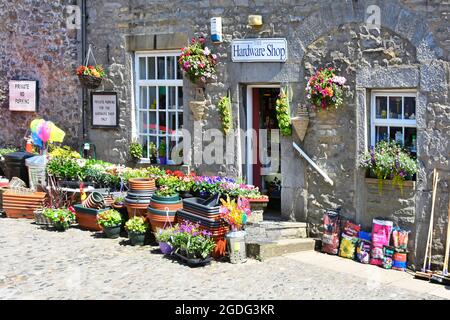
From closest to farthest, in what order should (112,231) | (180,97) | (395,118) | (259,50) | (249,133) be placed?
(395,118)
(112,231)
(259,50)
(249,133)
(180,97)

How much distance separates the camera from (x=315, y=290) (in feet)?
26.6

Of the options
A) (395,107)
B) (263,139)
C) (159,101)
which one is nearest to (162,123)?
(159,101)

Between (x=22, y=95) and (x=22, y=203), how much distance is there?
3083 mm

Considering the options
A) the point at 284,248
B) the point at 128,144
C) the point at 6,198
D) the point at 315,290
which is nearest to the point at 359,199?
the point at 284,248

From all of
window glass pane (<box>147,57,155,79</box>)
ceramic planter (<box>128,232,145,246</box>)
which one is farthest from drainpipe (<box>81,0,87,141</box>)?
ceramic planter (<box>128,232,145,246</box>)

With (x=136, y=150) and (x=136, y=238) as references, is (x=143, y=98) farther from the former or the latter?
(x=136, y=238)

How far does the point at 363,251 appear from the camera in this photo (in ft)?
32.4

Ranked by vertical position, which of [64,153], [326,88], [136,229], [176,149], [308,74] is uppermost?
[308,74]

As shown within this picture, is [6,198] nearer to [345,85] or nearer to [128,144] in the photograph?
[128,144]

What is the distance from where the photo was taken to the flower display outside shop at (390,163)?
945cm

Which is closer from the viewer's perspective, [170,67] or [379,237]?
[379,237]

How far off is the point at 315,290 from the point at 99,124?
21.0ft

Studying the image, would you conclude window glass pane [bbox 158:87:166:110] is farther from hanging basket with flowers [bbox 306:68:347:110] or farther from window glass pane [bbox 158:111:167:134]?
hanging basket with flowers [bbox 306:68:347:110]

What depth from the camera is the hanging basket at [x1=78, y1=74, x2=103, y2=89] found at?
41.5 feet
